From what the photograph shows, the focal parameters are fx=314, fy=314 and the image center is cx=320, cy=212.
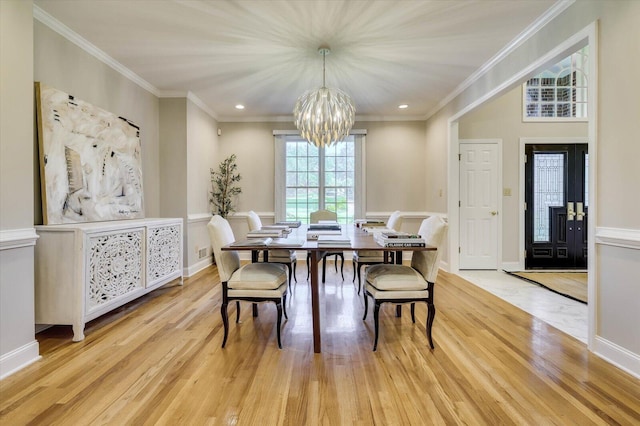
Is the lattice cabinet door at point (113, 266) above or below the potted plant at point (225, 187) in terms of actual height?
below

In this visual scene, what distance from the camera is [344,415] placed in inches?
60.0

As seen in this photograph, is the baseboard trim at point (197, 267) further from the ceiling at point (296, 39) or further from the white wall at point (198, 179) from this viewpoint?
the ceiling at point (296, 39)

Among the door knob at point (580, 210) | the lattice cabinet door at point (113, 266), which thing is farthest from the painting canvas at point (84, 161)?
the door knob at point (580, 210)

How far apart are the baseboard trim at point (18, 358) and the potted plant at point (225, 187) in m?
3.42

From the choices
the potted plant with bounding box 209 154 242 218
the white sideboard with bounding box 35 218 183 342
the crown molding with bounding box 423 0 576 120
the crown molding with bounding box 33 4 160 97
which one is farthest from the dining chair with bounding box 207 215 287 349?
the potted plant with bounding box 209 154 242 218

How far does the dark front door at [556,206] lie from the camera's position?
4871 millimetres

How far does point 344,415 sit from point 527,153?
4991 millimetres

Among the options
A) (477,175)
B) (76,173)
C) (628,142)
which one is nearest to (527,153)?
(477,175)

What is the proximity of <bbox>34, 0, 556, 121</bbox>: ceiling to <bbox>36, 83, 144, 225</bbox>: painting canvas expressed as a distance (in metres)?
0.72

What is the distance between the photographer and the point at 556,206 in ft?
16.0

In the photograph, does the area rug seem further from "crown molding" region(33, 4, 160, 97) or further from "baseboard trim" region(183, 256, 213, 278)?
"crown molding" region(33, 4, 160, 97)

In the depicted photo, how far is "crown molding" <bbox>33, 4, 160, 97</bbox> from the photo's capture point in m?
2.58

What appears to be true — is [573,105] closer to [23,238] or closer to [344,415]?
[344,415]

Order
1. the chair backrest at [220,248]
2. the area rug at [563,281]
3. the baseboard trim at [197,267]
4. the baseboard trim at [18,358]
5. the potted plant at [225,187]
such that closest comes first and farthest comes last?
1. the baseboard trim at [18,358]
2. the chair backrest at [220,248]
3. the area rug at [563,281]
4. the baseboard trim at [197,267]
5. the potted plant at [225,187]
